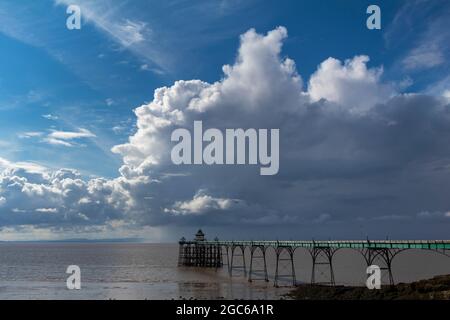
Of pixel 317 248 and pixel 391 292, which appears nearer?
pixel 391 292

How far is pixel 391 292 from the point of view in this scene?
43469 mm

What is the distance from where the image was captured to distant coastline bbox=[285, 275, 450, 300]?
1591 inches

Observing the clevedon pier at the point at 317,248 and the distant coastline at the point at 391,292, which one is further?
the clevedon pier at the point at 317,248

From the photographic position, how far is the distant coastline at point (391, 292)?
40403 mm

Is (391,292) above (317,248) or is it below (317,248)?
below

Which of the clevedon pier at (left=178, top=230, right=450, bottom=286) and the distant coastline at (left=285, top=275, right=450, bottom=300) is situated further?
the clevedon pier at (left=178, top=230, right=450, bottom=286)
